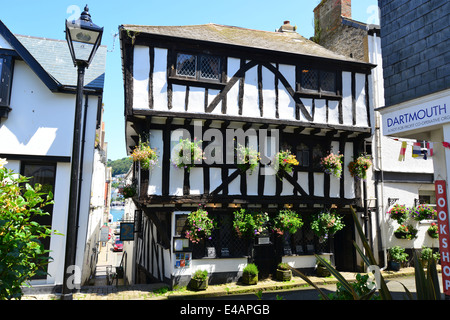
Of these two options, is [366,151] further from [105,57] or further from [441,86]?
[105,57]

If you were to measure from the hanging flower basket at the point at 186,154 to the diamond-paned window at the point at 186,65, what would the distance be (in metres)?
2.14

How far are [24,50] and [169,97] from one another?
4235mm

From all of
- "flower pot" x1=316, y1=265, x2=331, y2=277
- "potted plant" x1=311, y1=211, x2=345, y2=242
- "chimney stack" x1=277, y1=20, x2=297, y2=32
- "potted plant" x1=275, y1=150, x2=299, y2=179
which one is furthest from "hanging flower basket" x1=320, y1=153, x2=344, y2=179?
"chimney stack" x1=277, y1=20, x2=297, y2=32

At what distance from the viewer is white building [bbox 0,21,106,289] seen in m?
9.27

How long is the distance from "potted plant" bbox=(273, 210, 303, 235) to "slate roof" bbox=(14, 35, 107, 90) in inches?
276

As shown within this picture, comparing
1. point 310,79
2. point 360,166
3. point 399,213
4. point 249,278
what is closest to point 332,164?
point 360,166

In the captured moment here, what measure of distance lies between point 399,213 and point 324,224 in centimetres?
335

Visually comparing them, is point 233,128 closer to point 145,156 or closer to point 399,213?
point 145,156

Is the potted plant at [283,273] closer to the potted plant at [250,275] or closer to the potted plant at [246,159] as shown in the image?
the potted plant at [250,275]

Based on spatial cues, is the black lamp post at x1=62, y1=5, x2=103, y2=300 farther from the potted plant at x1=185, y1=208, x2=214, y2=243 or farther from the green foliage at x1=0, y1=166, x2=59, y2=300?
the potted plant at x1=185, y1=208, x2=214, y2=243

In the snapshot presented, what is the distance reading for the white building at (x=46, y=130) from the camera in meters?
9.27

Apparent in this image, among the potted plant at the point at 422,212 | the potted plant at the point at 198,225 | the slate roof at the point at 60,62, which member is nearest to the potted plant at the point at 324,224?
the potted plant at the point at 422,212

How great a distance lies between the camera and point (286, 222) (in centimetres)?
1084

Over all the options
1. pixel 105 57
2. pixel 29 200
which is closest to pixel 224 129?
pixel 105 57
